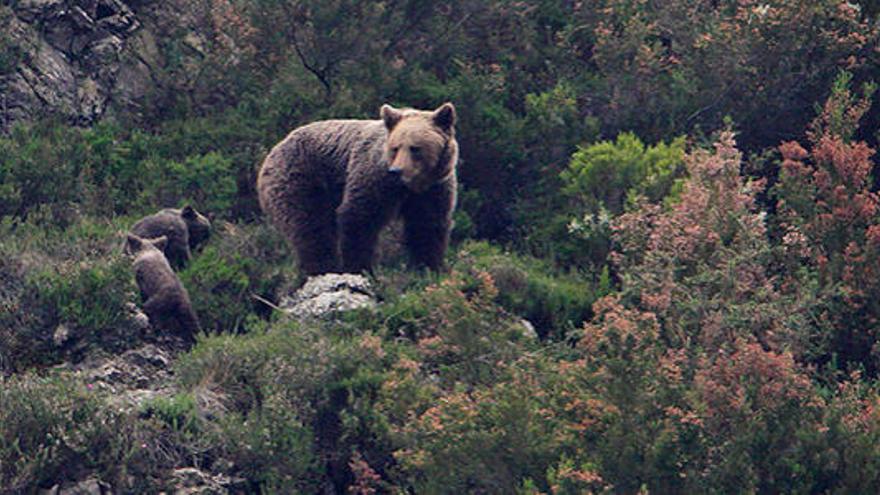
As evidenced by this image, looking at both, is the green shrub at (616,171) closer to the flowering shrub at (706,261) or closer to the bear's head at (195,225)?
the flowering shrub at (706,261)

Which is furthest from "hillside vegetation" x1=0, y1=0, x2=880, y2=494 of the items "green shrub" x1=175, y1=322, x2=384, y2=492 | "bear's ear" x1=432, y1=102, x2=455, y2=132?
"bear's ear" x1=432, y1=102, x2=455, y2=132

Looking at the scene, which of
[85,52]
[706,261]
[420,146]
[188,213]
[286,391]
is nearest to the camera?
[286,391]

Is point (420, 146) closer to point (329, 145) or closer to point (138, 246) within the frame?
point (329, 145)

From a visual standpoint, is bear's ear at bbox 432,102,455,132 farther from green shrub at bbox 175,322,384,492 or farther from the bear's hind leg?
green shrub at bbox 175,322,384,492

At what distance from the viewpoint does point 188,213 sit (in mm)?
17203

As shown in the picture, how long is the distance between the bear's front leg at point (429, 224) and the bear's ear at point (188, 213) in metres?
1.99

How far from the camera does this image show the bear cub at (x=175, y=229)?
659 inches

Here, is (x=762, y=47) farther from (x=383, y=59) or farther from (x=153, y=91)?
(x=153, y=91)

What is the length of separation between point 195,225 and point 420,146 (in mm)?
2694

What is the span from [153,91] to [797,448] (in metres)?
9.71

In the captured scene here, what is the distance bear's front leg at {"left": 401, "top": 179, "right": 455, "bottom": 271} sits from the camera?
1616 cm

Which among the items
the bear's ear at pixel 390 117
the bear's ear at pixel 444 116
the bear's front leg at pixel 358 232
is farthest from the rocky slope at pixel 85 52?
the bear's ear at pixel 444 116

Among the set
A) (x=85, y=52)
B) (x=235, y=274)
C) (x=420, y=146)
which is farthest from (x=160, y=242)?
(x=85, y=52)

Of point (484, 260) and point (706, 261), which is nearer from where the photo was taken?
point (706, 261)
